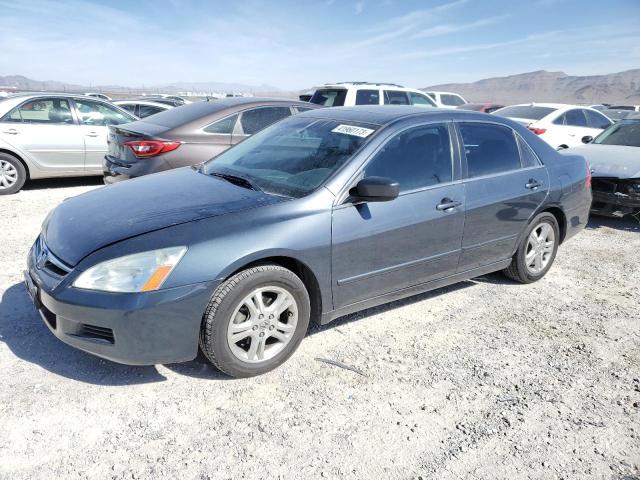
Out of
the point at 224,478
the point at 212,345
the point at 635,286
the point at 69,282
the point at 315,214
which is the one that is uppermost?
the point at 315,214

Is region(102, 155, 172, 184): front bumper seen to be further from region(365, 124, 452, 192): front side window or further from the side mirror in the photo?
the side mirror

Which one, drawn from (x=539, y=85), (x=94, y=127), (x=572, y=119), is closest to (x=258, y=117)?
(x=94, y=127)

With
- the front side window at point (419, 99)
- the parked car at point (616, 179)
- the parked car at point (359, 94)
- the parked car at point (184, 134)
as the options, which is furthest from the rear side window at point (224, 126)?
the front side window at point (419, 99)

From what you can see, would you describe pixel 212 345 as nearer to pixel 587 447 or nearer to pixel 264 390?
pixel 264 390

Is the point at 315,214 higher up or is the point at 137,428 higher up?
the point at 315,214

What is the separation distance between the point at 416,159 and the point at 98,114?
638cm

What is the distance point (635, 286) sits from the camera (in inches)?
185

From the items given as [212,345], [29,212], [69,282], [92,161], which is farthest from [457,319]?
[92,161]

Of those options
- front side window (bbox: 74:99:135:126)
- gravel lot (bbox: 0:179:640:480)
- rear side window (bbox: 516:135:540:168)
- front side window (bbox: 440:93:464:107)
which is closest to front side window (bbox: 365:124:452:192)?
rear side window (bbox: 516:135:540:168)

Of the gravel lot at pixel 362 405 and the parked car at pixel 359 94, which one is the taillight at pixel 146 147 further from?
the parked car at pixel 359 94

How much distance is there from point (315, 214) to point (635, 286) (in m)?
3.49

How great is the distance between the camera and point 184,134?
5965 millimetres

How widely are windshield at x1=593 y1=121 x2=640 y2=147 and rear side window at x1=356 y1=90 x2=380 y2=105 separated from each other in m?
4.84

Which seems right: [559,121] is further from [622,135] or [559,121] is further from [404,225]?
[404,225]
